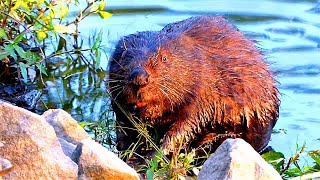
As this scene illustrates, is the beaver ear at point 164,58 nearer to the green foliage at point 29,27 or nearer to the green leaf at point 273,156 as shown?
the green leaf at point 273,156

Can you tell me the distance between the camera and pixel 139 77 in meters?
5.67

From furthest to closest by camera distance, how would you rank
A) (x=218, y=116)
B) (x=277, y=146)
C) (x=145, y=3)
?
(x=145, y=3) < (x=277, y=146) < (x=218, y=116)

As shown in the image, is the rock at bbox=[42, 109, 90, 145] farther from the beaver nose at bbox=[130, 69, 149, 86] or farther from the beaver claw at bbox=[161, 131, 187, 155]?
the beaver claw at bbox=[161, 131, 187, 155]

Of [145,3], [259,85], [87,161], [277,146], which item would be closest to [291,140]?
[277,146]

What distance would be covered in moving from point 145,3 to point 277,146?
3.72m

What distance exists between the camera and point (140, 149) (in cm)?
626

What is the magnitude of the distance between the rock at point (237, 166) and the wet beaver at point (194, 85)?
0.97 metres

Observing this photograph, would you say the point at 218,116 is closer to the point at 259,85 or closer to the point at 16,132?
the point at 259,85

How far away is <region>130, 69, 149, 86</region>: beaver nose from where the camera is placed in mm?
5676

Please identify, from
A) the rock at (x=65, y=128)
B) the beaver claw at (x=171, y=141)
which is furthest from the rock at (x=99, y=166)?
the beaver claw at (x=171, y=141)

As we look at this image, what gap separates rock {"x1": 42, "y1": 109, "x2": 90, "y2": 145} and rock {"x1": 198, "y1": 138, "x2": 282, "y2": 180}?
31.7 inches

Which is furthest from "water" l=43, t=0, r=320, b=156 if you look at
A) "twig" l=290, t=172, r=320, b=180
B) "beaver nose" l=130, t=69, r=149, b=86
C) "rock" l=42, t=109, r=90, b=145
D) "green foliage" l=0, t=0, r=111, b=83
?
"rock" l=42, t=109, r=90, b=145

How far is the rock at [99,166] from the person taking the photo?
471 cm

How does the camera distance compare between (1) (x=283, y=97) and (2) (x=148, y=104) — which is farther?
(1) (x=283, y=97)
